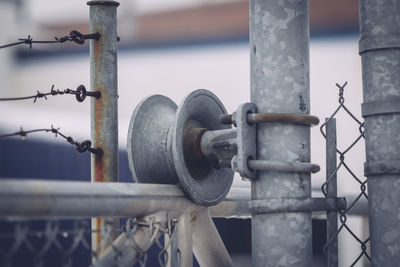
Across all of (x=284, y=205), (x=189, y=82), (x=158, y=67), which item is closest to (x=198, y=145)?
(x=284, y=205)

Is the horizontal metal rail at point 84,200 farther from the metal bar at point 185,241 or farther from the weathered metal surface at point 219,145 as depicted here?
the weathered metal surface at point 219,145

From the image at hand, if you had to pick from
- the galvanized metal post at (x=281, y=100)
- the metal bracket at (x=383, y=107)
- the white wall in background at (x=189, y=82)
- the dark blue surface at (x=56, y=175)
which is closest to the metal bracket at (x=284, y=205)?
the galvanized metal post at (x=281, y=100)

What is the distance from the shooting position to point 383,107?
7.55 ft

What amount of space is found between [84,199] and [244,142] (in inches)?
23.3

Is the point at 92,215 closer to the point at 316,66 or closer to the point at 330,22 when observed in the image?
the point at 316,66

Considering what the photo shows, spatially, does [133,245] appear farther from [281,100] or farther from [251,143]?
[281,100]

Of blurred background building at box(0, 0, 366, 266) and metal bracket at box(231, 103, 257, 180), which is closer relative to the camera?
metal bracket at box(231, 103, 257, 180)

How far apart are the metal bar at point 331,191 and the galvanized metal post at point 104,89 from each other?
85cm

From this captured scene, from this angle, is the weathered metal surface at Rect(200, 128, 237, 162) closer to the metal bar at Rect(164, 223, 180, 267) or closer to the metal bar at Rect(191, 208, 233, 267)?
the metal bar at Rect(191, 208, 233, 267)

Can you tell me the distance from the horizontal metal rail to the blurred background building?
5.70 meters

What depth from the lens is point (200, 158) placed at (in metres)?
2.53

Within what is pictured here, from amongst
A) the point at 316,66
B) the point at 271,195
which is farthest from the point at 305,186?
the point at 316,66

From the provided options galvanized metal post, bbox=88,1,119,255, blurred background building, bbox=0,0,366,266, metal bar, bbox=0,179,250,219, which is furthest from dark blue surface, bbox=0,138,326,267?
metal bar, bbox=0,179,250,219

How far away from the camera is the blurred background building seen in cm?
925
